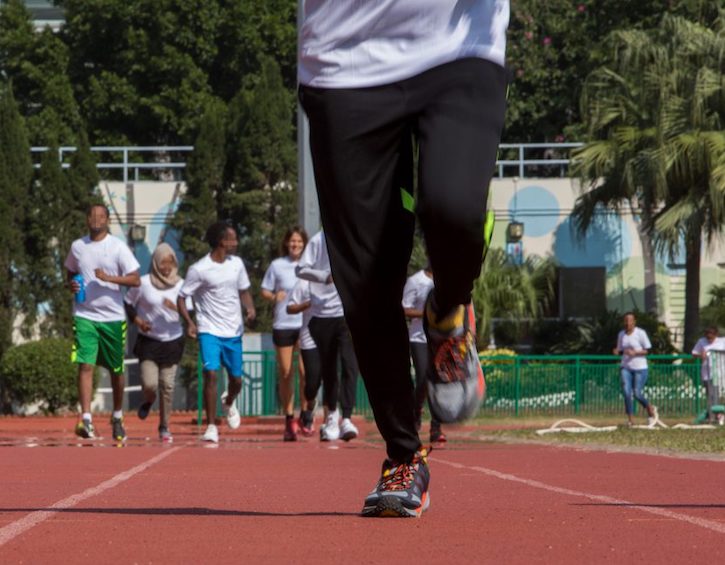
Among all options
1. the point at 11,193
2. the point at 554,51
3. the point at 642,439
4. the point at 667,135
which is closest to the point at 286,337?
the point at 642,439

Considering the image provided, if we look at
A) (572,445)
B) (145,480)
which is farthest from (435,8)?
(572,445)

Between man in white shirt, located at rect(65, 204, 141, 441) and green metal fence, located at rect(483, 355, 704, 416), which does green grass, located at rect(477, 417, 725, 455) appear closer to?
man in white shirt, located at rect(65, 204, 141, 441)

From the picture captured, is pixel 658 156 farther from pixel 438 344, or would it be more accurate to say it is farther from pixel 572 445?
pixel 438 344

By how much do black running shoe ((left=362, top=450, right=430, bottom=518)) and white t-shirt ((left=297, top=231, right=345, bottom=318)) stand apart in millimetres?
8585

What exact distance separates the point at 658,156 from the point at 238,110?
1027cm

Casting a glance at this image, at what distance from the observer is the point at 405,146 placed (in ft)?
16.8

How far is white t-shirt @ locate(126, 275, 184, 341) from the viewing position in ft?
52.1

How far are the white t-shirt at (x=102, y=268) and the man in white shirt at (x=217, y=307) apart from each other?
0.87 m

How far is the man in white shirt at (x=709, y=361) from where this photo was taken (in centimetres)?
2399

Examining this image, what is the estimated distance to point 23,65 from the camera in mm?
50875

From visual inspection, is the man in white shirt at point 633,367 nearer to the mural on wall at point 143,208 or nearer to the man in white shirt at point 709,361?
the man in white shirt at point 709,361

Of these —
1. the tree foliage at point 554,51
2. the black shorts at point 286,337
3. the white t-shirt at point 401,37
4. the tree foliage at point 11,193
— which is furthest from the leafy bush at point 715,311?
the white t-shirt at point 401,37

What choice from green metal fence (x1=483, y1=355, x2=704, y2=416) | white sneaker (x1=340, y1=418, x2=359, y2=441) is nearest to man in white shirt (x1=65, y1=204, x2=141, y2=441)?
white sneaker (x1=340, y1=418, x2=359, y2=441)

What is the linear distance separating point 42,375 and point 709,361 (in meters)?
11.4
